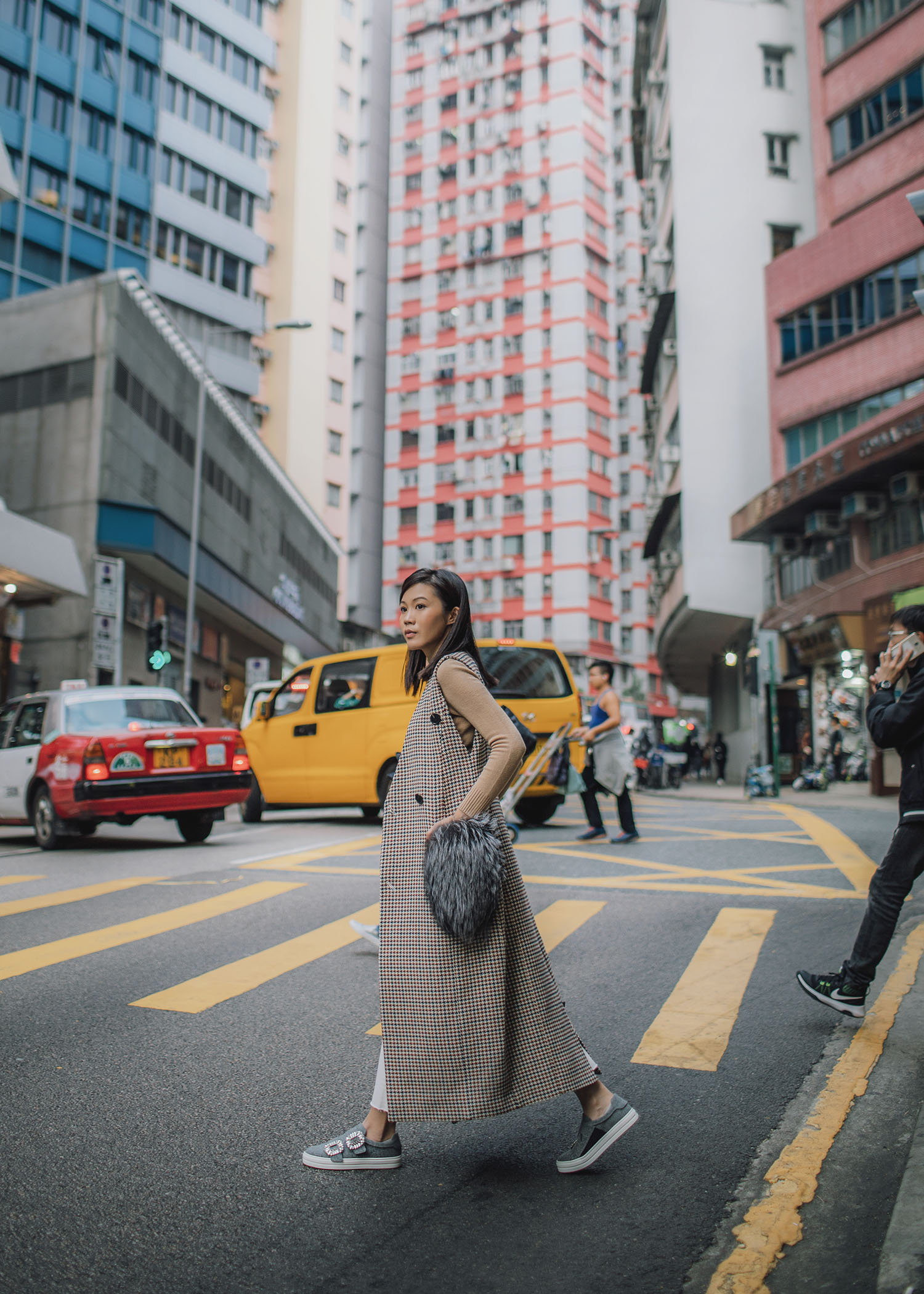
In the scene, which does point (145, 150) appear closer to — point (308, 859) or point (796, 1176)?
point (308, 859)

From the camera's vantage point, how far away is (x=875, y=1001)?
4945 millimetres

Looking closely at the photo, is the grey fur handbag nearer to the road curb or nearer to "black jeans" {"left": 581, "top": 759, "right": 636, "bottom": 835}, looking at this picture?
the road curb

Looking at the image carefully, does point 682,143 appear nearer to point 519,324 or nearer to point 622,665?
point 519,324

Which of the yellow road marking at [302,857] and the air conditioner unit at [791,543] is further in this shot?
the air conditioner unit at [791,543]

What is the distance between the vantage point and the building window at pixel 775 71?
36.1 meters

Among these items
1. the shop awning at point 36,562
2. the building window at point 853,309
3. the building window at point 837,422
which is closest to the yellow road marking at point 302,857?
the shop awning at point 36,562

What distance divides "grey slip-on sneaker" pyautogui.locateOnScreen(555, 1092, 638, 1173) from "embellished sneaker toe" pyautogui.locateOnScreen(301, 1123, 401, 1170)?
0.46 metres

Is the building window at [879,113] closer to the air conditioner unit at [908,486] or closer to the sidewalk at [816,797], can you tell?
the air conditioner unit at [908,486]

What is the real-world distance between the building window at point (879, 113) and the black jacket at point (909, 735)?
2737cm

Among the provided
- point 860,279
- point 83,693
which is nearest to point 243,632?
point 860,279

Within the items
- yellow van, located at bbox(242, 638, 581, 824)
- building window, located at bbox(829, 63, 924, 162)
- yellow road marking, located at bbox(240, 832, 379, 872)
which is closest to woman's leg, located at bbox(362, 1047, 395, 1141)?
yellow road marking, located at bbox(240, 832, 379, 872)

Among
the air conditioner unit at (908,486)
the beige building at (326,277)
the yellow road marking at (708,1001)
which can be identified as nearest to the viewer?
the yellow road marking at (708,1001)

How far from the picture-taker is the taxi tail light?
10.8 meters

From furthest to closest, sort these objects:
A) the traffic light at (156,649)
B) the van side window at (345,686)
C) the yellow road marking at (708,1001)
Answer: the traffic light at (156,649) → the van side window at (345,686) → the yellow road marking at (708,1001)
